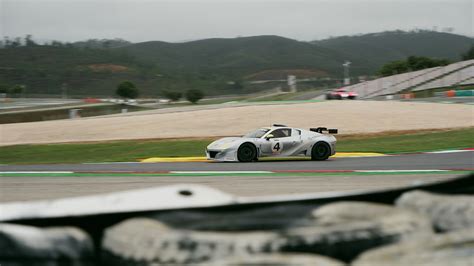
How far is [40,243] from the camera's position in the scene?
2855mm

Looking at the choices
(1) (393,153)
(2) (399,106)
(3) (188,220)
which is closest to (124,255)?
(3) (188,220)

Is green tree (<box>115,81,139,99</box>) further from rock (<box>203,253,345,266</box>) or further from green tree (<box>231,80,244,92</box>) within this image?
rock (<box>203,253,345,266</box>)

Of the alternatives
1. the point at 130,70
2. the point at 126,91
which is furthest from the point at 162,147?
the point at 130,70

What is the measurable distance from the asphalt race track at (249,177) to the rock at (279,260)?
624 cm

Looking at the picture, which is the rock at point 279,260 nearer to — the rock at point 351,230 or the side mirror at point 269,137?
the rock at point 351,230

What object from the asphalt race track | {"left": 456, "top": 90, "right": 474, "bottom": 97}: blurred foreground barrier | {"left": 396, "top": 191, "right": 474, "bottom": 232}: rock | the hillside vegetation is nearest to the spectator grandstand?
{"left": 456, "top": 90, "right": 474, "bottom": 97}: blurred foreground barrier

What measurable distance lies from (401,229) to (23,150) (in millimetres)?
22585

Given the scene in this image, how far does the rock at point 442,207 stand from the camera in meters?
3.04

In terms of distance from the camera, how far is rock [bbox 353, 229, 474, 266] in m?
2.92

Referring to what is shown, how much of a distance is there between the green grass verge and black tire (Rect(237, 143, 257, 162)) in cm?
413

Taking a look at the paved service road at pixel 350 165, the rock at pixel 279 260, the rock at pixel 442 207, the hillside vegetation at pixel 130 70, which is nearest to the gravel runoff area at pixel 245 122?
the paved service road at pixel 350 165

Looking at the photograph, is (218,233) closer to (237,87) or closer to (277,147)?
(277,147)

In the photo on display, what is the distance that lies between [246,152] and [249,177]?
4.06m

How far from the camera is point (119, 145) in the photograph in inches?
936
